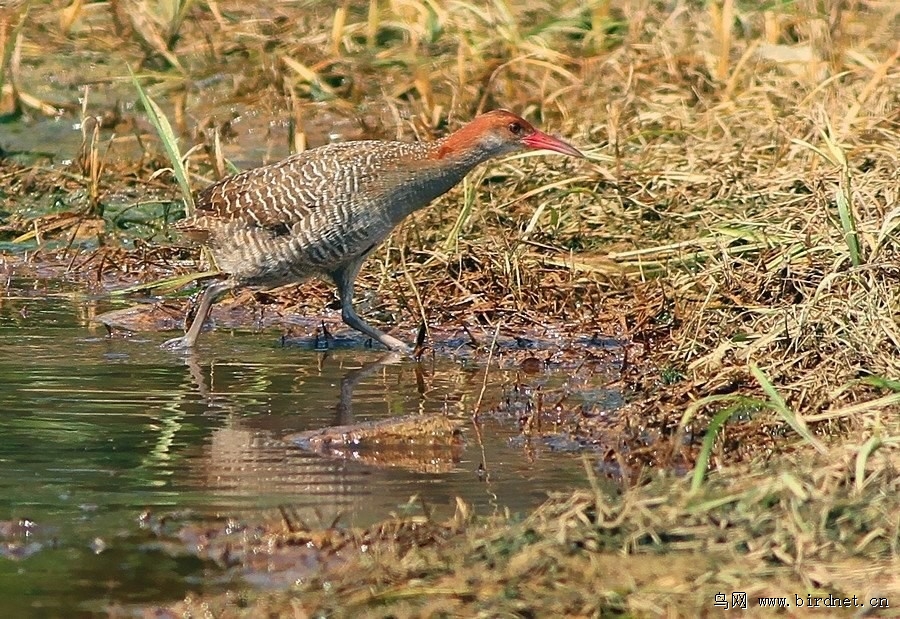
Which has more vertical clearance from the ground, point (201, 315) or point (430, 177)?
point (430, 177)

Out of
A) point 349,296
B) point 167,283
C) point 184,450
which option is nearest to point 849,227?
point 349,296

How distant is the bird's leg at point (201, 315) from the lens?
26.9ft

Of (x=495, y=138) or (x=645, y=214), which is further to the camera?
(x=645, y=214)

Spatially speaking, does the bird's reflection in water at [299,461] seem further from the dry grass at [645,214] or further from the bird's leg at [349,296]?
the bird's leg at [349,296]

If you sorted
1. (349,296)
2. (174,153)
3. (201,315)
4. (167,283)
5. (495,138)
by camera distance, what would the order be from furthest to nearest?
(174,153)
(167,283)
(495,138)
(349,296)
(201,315)

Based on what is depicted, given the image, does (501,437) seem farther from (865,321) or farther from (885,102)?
(885,102)

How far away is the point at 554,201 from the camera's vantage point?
9.77 m

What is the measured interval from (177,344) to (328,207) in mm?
929

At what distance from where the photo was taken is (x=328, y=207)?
8.23 metres

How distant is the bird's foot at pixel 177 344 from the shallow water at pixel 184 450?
67mm

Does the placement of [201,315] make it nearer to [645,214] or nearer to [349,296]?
[349,296]

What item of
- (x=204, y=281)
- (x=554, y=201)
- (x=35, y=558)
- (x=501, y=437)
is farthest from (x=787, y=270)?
(x=35, y=558)

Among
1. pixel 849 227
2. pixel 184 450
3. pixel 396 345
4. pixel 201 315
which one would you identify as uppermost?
pixel 849 227

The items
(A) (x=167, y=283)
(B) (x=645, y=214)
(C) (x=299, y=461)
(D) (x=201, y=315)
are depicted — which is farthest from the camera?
(B) (x=645, y=214)
